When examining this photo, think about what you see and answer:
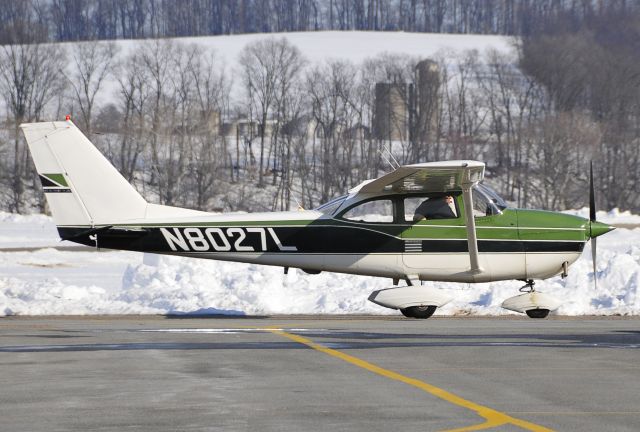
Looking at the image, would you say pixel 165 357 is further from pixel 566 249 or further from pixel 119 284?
pixel 119 284

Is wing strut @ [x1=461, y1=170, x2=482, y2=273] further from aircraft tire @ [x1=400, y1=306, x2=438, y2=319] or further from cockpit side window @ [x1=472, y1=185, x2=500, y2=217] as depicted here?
aircraft tire @ [x1=400, y1=306, x2=438, y2=319]

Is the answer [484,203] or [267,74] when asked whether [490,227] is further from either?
[267,74]

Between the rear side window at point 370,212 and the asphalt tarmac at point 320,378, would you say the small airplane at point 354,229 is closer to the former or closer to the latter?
the rear side window at point 370,212

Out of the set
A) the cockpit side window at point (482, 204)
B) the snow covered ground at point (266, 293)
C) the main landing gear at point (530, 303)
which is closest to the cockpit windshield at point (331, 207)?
the cockpit side window at point (482, 204)

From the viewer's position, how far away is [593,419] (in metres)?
7.69

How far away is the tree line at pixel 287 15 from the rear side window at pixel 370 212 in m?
117

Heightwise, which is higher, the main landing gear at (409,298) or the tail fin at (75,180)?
the tail fin at (75,180)

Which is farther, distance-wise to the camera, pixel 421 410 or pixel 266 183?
pixel 266 183

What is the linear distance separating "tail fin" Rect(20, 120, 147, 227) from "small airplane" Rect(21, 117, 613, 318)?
0.01m

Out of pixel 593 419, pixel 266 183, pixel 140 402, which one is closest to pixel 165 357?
pixel 140 402

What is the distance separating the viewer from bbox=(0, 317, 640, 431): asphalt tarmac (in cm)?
770

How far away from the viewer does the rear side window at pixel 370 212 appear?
1712 cm

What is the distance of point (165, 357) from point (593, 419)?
502cm

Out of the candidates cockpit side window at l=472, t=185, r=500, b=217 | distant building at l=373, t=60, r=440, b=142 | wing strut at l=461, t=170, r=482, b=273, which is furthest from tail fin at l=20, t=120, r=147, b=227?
distant building at l=373, t=60, r=440, b=142
